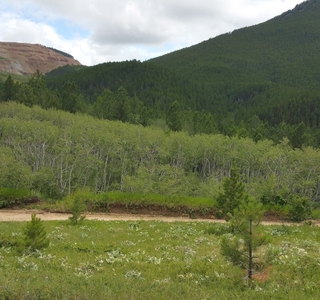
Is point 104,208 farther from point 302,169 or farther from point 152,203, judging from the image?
point 302,169

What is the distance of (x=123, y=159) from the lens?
55281 millimetres

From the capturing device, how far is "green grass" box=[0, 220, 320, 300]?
8477 mm

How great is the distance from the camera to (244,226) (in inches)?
376

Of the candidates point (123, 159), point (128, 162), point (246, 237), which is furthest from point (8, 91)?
point (246, 237)

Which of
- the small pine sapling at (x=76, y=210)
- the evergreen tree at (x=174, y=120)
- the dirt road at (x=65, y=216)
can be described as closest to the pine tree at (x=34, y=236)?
the small pine sapling at (x=76, y=210)

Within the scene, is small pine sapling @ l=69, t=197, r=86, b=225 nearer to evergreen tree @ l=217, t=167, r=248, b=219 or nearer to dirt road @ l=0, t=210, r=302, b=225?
dirt road @ l=0, t=210, r=302, b=225

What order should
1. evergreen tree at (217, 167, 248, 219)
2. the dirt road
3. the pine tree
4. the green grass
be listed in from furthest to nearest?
the dirt road < evergreen tree at (217, 167, 248, 219) < the pine tree < the green grass

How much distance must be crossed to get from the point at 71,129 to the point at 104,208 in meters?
26.5

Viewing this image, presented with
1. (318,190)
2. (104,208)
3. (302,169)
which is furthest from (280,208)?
(318,190)

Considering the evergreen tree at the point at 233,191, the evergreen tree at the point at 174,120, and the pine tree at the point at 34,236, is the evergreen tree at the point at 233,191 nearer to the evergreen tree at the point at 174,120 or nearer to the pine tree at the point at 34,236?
the pine tree at the point at 34,236

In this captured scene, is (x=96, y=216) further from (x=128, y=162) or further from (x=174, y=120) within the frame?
(x=174, y=120)

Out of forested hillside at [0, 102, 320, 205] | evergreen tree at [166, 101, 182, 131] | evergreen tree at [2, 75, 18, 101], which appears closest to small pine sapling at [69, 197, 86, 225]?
forested hillside at [0, 102, 320, 205]

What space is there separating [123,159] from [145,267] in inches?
1728

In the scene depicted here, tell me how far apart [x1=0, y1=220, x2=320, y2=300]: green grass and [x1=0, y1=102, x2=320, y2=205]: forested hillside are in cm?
1845
